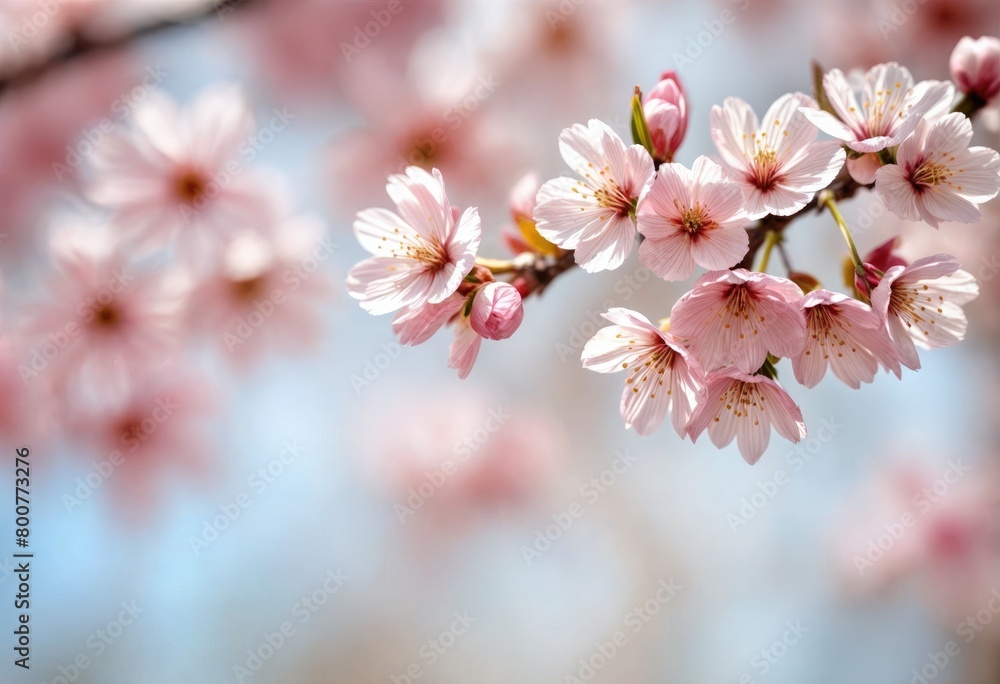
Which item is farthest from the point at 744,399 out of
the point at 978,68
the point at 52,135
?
the point at 52,135

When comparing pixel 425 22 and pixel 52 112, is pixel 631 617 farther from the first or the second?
pixel 52 112

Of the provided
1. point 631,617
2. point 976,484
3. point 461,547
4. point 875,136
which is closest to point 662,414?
point 875,136

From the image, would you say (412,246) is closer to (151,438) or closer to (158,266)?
(158,266)

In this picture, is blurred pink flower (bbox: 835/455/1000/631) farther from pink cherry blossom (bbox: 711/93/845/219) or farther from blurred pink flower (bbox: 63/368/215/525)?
blurred pink flower (bbox: 63/368/215/525)

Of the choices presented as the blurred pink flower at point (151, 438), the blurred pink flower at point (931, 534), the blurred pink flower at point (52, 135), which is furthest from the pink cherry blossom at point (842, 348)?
the blurred pink flower at point (931, 534)

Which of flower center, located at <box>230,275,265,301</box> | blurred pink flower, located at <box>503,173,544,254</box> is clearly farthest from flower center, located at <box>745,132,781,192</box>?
flower center, located at <box>230,275,265,301</box>
